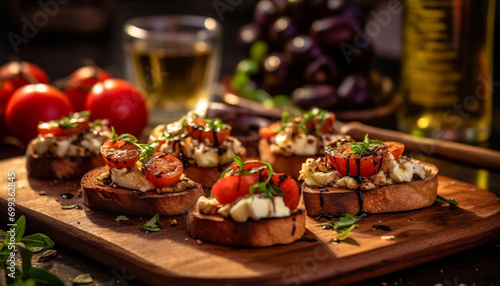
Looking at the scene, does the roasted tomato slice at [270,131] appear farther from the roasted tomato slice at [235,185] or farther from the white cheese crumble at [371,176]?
the roasted tomato slice at [235,185]

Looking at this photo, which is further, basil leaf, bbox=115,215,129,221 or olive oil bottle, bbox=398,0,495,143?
olive oil bottle, bbox=398,0,495,143

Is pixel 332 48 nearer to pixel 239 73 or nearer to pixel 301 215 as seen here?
pixel 239 73

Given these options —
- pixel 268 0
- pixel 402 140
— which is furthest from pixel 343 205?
pixel 268 0

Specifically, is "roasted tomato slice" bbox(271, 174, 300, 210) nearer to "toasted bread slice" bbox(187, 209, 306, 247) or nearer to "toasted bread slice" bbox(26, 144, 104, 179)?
"toasted bread slice" bbox(187, 209, 306, 247)

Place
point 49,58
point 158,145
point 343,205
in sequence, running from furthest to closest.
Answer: point 49,58 → point 158,145 → point 343,205

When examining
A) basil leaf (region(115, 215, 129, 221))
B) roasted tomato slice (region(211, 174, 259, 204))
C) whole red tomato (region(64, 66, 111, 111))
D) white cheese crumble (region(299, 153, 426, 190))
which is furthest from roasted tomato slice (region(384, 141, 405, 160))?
whole red tomato (region(64, 66, 111, 111))

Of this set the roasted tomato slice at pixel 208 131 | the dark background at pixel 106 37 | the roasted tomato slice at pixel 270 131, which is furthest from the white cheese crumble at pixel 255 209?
the dark background at pixel 106 37
